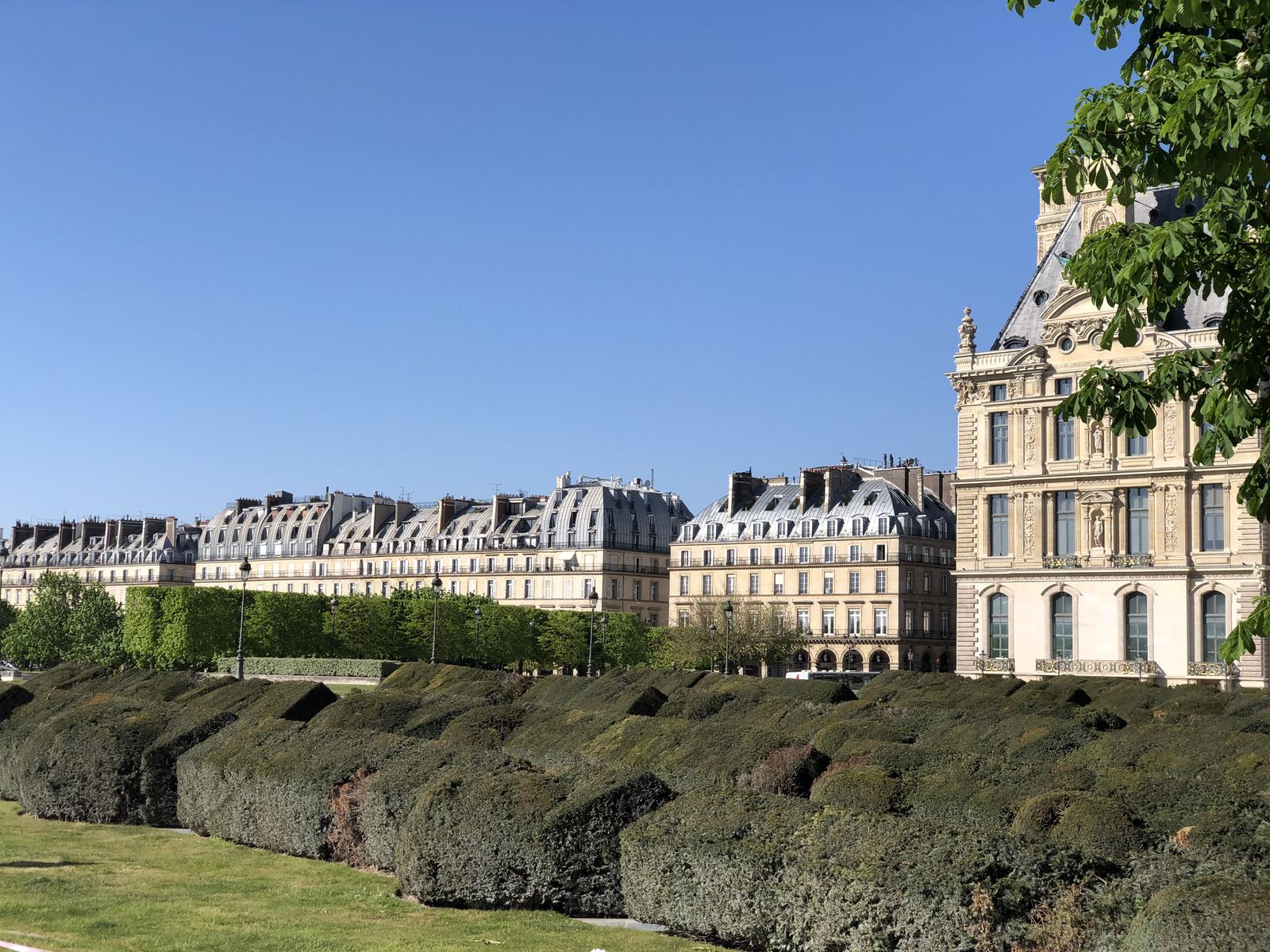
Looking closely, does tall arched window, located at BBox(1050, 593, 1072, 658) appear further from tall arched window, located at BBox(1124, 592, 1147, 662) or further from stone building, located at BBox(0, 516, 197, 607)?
stone building, located at BBox(0, 516, 197, 607)

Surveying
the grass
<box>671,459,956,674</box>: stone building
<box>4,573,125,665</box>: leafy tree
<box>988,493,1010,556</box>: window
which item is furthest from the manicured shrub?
<box>671,459,956,674</box>: stone building

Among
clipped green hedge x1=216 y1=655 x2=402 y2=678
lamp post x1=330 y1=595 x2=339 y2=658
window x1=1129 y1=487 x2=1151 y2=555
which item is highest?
window x1=1129 y1=487 x2=1151 y2=555

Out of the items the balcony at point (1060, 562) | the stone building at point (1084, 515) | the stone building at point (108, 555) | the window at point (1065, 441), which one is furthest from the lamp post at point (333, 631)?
the stone building at point (108, 555)

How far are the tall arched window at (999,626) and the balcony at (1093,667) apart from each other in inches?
74.6

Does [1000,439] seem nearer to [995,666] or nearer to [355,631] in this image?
[995,666]

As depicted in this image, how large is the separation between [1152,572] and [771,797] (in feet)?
156

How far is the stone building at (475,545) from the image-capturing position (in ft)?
388

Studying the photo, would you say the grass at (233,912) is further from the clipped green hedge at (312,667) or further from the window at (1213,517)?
the clipped green hedge at (312,667)

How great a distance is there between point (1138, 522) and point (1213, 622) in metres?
4.83

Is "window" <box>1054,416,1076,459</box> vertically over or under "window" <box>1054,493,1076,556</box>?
over

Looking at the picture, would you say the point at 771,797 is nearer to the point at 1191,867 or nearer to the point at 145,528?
the point at 1191,867

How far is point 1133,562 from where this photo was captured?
5722 centimetres

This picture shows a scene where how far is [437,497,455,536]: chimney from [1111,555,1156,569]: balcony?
79.4m

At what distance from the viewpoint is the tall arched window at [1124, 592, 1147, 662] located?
57.2 m
